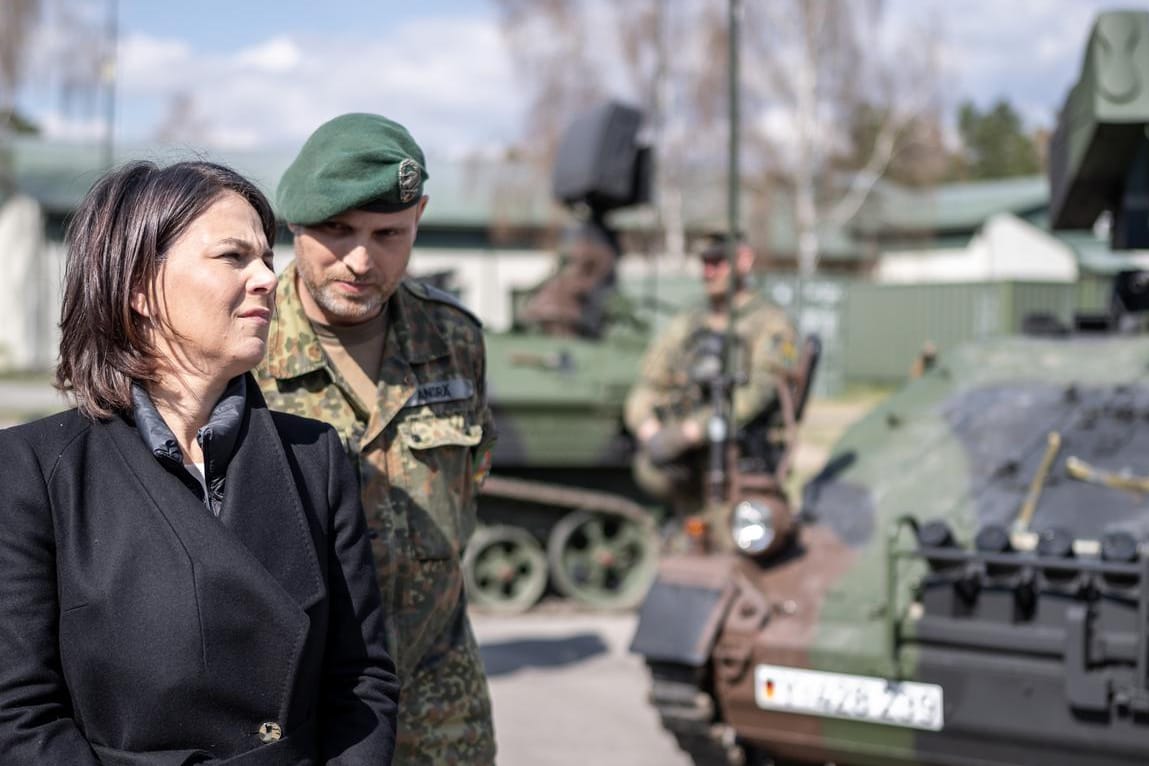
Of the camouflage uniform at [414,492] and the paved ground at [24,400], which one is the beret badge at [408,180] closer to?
the camouflage uniform at [414,492]

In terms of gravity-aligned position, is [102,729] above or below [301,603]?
below

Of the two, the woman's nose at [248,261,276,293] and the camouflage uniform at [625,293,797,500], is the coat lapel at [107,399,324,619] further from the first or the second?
the camouflage uniform at [625,293,797,500]

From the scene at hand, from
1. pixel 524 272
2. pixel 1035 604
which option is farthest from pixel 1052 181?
pixel 524 272

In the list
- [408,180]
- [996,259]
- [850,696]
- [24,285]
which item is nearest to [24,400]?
[24,285]

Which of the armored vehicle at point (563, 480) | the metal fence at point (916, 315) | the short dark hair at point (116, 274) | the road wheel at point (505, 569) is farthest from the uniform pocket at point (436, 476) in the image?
the metal fence at point (916, 315)

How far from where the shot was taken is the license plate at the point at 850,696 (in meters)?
4.18

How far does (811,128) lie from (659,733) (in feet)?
66.1

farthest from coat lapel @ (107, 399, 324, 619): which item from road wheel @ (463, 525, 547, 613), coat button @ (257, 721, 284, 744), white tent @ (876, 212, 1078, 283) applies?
white tent @ (876, 212, 1078, 283)

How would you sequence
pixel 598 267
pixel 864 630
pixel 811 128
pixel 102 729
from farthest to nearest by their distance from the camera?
pixel 811 128 → pixel 598 267 → pixel 864 630 → pixel 102 729

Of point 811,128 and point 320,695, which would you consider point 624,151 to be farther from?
point 811,128

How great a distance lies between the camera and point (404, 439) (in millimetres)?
2594

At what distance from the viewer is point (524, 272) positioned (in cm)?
3209

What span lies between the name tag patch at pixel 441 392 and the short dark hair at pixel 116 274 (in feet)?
2.39

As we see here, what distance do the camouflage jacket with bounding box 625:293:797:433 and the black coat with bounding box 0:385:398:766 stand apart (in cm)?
458
